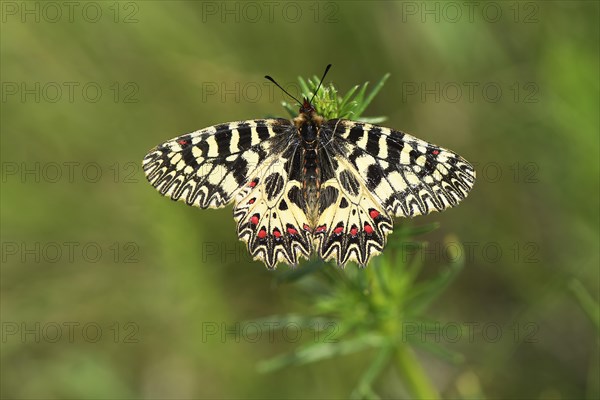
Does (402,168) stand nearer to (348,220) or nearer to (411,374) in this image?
(348,220)
